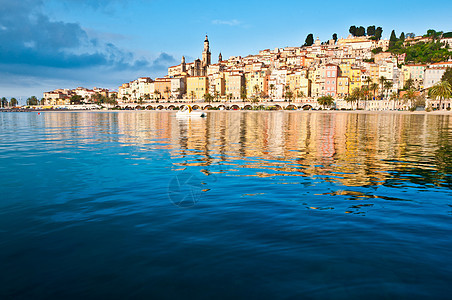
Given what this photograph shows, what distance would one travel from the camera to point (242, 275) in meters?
5.81

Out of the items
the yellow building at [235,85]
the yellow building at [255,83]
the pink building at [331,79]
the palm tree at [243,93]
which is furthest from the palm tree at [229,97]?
the pink building at [331,79]

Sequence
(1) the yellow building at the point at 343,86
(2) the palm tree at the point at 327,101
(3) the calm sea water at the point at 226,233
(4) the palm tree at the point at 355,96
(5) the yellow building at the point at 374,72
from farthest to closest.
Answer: (5) the yellow building at the point at 374,72 < (1) the yellow building at the point at 343,86 < (2) the palm tree at the point at 327,101 < (4) the palm tree at the point at 355,96 < (3) the calm sea water at the point at 226,233

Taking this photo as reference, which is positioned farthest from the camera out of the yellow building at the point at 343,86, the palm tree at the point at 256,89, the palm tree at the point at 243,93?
the palm tree at the point at 256,89

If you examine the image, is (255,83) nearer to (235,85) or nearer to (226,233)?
(235,85)

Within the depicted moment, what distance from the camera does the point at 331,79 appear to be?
16325cm

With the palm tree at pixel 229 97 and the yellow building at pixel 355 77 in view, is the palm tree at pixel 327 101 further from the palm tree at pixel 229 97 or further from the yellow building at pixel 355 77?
the palm tree at pixel 229 97

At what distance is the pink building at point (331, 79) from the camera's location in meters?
163

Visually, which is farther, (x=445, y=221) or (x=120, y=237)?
(x=445, y=221)

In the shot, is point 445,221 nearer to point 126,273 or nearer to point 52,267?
point 126,273

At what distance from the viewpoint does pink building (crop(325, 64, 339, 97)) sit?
163m

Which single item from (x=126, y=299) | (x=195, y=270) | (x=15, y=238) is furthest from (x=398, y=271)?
(x=15, y=238)

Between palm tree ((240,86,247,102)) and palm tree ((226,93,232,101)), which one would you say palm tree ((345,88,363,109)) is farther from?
palm tree ((226,93,232,101))

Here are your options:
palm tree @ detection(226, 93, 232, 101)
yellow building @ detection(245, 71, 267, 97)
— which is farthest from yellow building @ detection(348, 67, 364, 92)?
palm tree @ detection(226, 93, 232, 101)

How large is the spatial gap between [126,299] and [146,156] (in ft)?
49.9
